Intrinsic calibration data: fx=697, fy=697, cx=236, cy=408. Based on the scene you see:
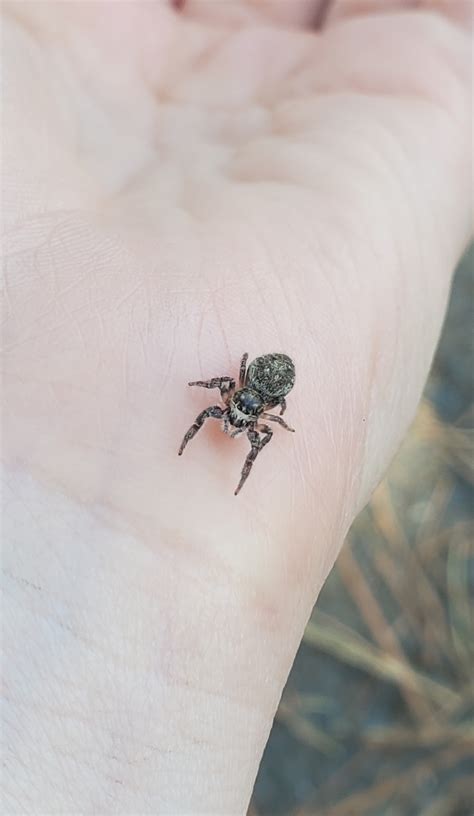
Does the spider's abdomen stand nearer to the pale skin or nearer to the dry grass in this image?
the pale skin

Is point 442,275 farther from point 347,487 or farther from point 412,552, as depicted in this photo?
point 412,552

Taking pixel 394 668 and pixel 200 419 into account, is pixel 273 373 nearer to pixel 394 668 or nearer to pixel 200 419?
pixel 200 419

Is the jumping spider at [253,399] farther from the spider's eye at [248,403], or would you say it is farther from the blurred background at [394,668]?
the blurred background at [394,668]

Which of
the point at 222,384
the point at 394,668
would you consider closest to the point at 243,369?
the point at 222,384

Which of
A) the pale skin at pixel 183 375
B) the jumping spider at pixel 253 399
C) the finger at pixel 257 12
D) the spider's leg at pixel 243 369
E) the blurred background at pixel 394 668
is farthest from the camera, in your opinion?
the finger at pixel 257 12

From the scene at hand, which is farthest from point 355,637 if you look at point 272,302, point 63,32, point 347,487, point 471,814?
point 63,32

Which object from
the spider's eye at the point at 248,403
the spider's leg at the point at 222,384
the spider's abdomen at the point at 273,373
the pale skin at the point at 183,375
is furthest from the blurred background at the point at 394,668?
the spider's abdomen at the point at 273,373
